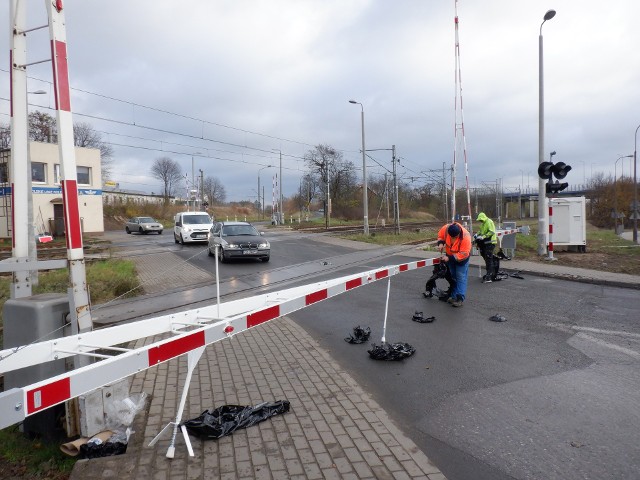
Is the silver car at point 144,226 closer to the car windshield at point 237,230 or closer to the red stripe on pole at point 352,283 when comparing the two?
the car windshield at point 237,230

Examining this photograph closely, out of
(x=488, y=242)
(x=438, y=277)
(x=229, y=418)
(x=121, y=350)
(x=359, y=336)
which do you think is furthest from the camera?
(x=488, y=242)

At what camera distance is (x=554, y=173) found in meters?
15.1

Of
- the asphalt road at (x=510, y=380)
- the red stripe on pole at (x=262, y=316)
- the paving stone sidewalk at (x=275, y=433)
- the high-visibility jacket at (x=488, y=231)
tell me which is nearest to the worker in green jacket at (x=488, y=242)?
the high-visibility jacket at (x=488, y=231)

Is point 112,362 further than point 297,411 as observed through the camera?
No

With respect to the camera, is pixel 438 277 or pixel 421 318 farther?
pixel 438 277

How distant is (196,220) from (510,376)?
24.2 metres

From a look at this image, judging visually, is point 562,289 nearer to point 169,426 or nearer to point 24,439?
point 169,426

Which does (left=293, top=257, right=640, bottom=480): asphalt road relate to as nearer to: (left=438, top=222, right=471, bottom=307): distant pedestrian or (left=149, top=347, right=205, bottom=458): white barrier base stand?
(left=438, top=222, right=471, bottom=307): distant pedestrian

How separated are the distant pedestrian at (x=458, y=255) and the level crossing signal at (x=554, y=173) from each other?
24.1ft

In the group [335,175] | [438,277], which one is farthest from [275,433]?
[335,175]

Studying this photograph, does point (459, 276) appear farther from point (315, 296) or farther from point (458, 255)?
point (315, 296)

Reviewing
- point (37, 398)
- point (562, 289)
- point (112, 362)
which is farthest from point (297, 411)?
point (562, 289)

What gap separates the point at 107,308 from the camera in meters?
9.44

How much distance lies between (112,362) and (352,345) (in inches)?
170
